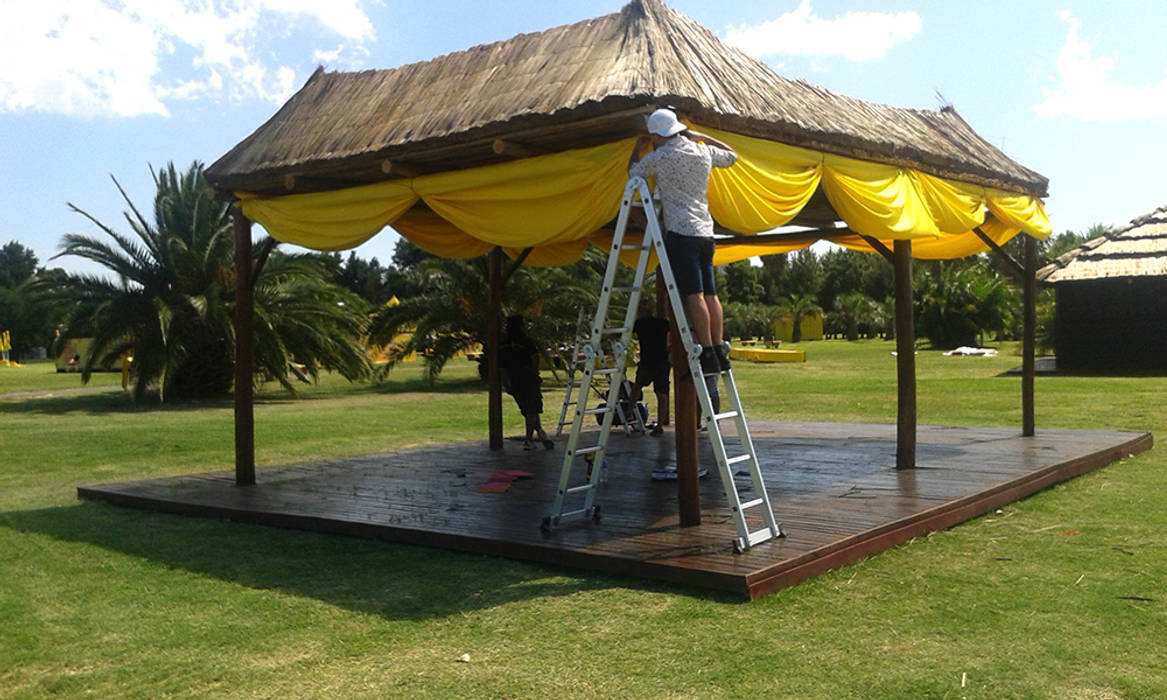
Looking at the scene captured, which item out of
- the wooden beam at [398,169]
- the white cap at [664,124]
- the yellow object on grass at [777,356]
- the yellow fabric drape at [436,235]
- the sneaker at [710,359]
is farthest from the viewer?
the yellow object on grass at [777,356]

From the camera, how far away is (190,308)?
2139cm

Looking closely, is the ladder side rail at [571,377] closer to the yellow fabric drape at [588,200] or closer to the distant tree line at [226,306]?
the yellow fabric drape at [588,200]

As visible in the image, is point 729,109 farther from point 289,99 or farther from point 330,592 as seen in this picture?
point 289,99

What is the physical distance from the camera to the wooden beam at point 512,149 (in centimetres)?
700

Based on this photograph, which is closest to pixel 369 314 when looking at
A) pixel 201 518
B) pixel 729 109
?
pixel 201 518

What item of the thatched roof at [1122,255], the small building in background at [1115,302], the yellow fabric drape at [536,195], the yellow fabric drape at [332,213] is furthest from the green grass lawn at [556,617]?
the small building in background at [1115,302]

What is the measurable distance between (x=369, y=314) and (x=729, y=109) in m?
18.9

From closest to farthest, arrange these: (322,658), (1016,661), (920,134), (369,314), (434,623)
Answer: (1016,661)
(322,658)
(434,623)
(920,134)
(369,314)

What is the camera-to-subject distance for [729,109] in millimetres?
6570

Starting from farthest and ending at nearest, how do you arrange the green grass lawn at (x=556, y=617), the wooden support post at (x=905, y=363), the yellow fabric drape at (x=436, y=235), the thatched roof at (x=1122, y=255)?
1. the thatched roof at (x=1122, y=255)
2. the yellow fabric drape at (x=436, y=235)
3. the wooden support post at (x=905, y=363)
4. the green grass lawn at (x=556, y=617)

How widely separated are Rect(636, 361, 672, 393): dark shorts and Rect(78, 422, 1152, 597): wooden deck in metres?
0.64

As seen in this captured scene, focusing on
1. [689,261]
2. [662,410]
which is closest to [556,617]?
[689,261]

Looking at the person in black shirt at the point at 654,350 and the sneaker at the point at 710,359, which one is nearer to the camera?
the sneaker at the point at 710,359

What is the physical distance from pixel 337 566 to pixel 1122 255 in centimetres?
2219
